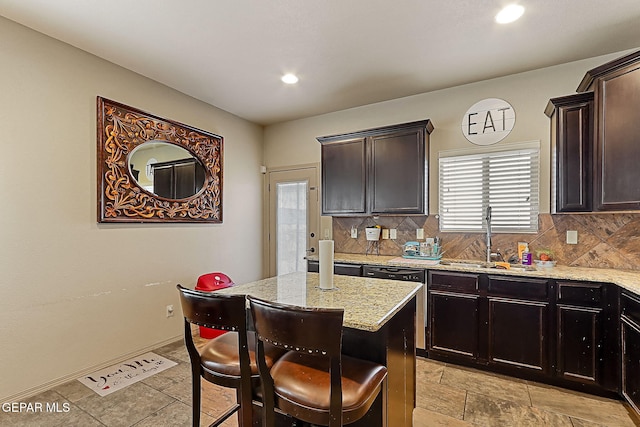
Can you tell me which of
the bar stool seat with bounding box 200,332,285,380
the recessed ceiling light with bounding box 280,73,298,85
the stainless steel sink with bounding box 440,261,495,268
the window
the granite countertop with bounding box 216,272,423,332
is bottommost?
the bar stool seat with bounding box 200,332,285,380

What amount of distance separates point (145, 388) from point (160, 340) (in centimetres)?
88

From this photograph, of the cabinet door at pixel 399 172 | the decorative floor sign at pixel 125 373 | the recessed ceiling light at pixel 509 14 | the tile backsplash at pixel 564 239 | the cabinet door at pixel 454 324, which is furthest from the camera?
the cabinet door at pixel 399 172

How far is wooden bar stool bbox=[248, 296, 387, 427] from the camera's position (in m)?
1.14

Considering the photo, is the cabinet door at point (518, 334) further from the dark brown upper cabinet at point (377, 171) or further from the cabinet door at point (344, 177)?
the cabinet door at point (344, 177)

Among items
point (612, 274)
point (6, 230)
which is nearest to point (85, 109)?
point (6, 230)

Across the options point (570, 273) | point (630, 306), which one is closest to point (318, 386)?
point (630, 306)

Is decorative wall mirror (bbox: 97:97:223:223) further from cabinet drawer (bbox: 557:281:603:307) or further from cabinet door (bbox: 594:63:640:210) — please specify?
cabinet door (bbox: 594:63:640:210)

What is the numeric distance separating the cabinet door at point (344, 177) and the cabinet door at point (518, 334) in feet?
5.71

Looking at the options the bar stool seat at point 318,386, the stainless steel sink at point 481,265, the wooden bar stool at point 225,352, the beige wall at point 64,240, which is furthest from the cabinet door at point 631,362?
the beige wall at point 64,240

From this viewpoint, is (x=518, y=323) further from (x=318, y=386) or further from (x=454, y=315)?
(x=318, y=386)

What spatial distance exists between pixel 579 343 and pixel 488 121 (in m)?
2.25

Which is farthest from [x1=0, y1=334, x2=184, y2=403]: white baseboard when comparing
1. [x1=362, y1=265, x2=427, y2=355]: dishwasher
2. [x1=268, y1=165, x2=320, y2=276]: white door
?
[x1=362, y1=265, x2=427, y2=355]: dishwasher

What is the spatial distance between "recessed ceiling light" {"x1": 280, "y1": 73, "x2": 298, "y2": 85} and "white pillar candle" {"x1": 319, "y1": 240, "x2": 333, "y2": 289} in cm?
→ 218

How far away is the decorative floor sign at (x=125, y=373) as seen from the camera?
2.56 meters
